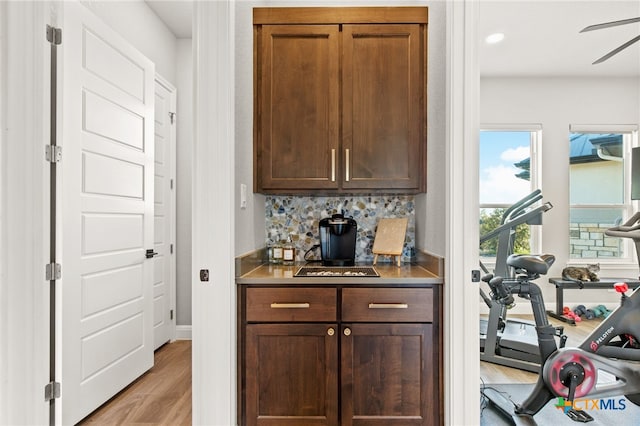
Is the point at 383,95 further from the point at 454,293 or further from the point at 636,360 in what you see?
the point at 636,360

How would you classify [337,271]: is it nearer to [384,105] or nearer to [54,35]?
[384,105]

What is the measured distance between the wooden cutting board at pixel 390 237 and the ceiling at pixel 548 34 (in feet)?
4.75

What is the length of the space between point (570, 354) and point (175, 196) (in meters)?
3.34

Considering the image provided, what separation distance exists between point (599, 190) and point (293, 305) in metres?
4.66

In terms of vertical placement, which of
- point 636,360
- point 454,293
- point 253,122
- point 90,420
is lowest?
point 90,420

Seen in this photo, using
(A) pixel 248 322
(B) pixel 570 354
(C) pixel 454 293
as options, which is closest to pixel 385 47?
(C) pixel 454 293

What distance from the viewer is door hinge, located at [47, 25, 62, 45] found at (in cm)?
183

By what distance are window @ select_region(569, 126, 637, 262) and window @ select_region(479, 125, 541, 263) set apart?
19.9 inches

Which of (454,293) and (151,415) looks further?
(151,415)

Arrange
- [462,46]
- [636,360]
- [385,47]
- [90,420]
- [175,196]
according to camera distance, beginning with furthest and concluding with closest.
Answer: [175,196], [636,360], [90,420], [385,47], [462,46]

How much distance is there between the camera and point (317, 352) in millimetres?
1780

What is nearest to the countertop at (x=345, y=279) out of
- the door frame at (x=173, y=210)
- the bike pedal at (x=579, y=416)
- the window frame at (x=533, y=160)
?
the bike pedal at (x=579, y=416)
